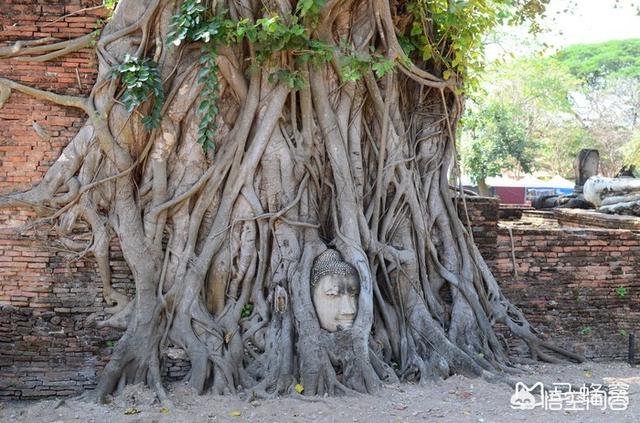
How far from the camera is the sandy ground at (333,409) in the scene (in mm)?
4512

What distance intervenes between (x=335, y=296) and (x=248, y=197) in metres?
1.01

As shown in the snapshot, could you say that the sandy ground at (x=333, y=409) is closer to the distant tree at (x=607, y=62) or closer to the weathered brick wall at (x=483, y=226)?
the weathered brick wall at (x=483, y=226)

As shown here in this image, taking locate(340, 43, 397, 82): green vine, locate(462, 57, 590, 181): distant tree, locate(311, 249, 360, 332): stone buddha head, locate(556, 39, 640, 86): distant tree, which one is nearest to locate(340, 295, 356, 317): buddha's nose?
locate(311, 249, 360, 332): stone buddha head

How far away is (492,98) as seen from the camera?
70.0 ft

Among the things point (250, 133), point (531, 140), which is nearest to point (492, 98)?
point (531, 140)

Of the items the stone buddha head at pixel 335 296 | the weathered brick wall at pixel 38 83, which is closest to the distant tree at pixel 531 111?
the stone buddha head at pixel 335 296

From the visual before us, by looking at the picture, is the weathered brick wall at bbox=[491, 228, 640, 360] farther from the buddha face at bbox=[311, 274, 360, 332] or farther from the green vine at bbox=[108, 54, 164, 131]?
the green vine at bbox=[108, 54, 164, 131]

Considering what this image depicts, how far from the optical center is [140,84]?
517cm

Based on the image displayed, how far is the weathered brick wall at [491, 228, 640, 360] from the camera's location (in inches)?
271

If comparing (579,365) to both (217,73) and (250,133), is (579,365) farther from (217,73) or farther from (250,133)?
(217,73)

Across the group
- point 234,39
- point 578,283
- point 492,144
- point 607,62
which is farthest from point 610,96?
point 234,39

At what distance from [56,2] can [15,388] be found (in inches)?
117

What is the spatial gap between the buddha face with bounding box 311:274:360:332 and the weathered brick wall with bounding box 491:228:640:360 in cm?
215

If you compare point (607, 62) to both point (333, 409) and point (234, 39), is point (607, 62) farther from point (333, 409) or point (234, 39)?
point (333, 409)
